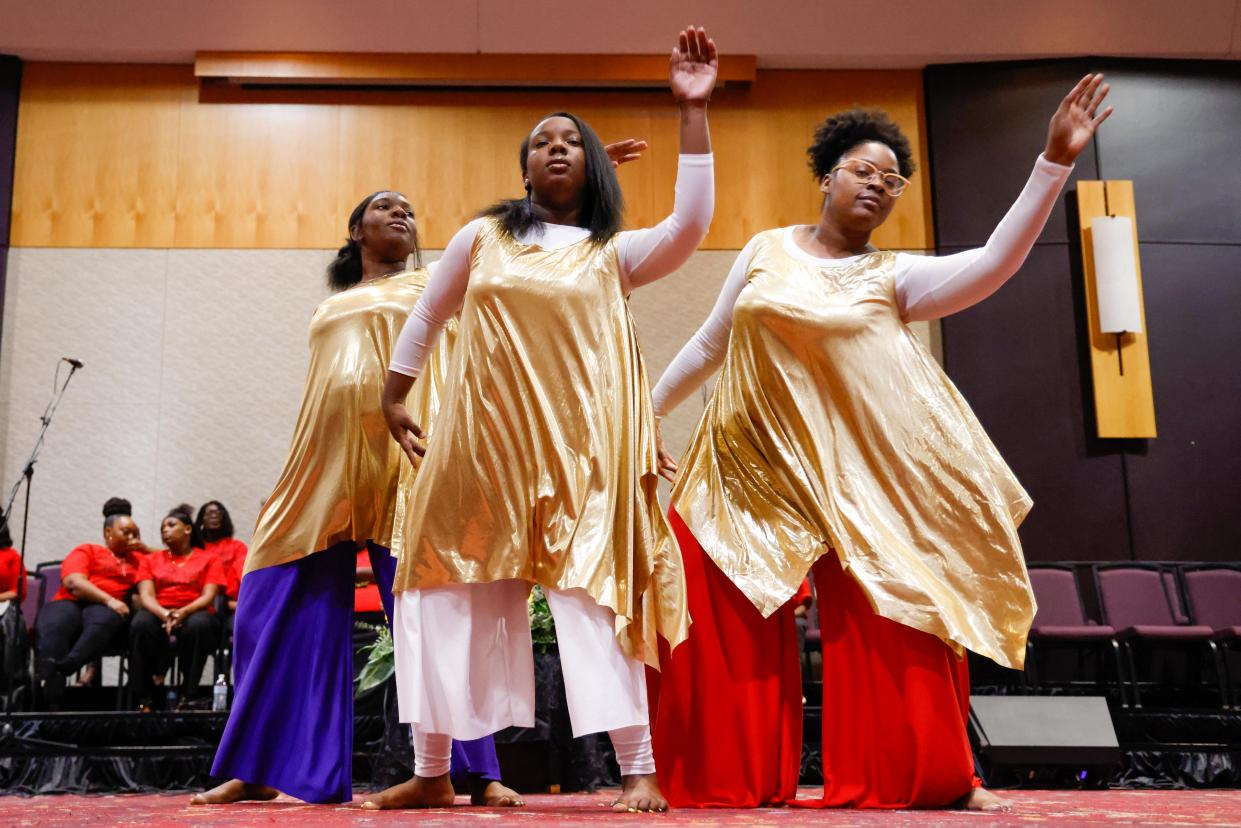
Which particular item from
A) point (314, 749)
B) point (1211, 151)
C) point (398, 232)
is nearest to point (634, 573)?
point (314, 749)

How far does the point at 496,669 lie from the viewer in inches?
102

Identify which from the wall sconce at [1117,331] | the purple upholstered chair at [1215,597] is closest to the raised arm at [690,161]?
the purple upholstered chair at [1215,597]

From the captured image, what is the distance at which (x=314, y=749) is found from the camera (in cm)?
325

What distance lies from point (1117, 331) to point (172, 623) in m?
6.41

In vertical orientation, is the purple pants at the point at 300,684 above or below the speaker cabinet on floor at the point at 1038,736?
above

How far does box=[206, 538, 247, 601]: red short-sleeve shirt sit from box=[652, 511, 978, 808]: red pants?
420 centimetres

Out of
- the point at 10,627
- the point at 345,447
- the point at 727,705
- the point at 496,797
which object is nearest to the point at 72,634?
the point at 10,627

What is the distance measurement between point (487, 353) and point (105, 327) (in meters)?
6.78

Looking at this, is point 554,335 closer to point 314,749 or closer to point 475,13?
point 314,749

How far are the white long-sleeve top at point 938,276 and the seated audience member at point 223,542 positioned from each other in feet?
13.2

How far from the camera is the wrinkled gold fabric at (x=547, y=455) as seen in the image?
2.51 metres

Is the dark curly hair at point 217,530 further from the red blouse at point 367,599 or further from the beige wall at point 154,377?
the beige wall at point 154,377

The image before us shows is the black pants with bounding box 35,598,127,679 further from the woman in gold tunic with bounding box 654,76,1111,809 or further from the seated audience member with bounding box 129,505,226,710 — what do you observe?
the woman in gold tunic with bounding box 654,76,1111,809

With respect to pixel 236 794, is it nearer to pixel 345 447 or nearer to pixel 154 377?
pixel 345 447
